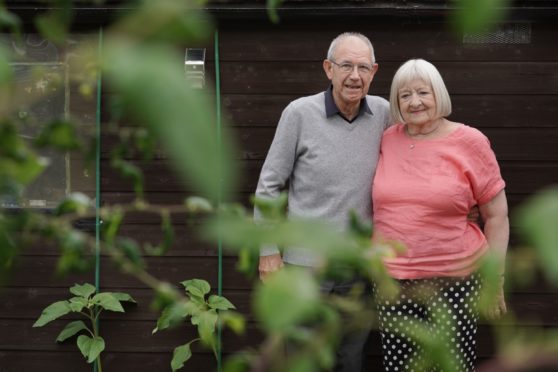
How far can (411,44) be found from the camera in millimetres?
4090

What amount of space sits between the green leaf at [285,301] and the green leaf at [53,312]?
11.9 ft

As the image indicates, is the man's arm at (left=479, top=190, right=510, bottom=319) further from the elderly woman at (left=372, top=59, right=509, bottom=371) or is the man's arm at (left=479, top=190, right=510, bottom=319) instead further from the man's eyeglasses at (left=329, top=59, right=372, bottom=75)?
the man's eyeglasses at (left=329, top=59, right=372, bottom=75)

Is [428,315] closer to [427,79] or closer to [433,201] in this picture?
[433,201]

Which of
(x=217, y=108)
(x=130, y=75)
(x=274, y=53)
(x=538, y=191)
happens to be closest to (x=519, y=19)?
(x=538, y=191)

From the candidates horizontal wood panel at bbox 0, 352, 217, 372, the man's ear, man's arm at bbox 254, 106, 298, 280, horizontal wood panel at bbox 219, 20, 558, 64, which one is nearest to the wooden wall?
horizontal wood panel at bbox 219, 20, 558, 64

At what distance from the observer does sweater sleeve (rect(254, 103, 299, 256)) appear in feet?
11.4

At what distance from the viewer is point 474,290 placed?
11.2 feet

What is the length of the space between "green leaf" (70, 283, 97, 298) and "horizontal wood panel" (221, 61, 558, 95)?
1.18 metres

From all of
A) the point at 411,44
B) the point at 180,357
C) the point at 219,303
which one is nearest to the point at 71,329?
the point at 180,357

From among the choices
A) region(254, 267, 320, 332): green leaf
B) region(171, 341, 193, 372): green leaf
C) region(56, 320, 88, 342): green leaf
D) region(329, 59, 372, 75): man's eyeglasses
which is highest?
region(329, 59, 372, 75): man's eyeglasses

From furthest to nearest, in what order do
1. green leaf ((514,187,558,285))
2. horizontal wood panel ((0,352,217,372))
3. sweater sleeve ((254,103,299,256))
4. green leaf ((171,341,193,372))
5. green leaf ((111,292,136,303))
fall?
1. horizontal wood panel ((0,352,217,372))
2. green leaf ((111,292,136,303))
3. green leaf ((171,341,193,372))
4. sweater sleeve ((254,103,299,256))
5. green leaf ((514,187,558,285))

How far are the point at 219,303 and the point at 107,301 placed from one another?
488 millimetres

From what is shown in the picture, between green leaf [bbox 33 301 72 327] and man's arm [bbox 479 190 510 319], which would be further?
green leaf [bbox 33 301 72 327]

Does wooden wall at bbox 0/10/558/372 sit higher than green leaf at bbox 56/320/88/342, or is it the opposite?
wooden wall at bbox 0/10/558/372
